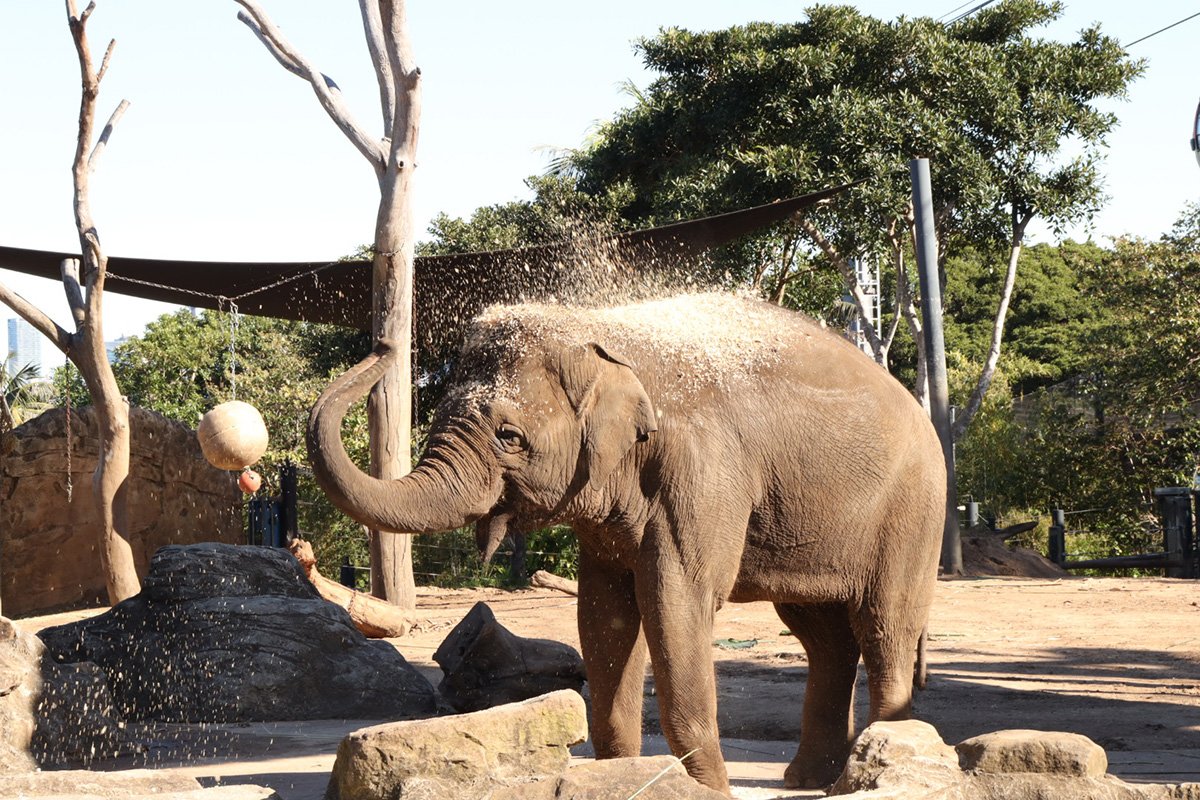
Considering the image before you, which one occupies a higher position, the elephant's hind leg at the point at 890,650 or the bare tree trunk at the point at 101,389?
the bare tree trunk at the point at 101,389

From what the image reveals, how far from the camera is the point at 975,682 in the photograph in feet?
25.8

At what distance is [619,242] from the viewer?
33.2ft

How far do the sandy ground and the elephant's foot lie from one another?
10 centimetres

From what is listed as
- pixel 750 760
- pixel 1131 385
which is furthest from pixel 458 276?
pixel 1131 385

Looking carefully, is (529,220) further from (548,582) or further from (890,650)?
(890,650)

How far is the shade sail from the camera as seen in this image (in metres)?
10.1

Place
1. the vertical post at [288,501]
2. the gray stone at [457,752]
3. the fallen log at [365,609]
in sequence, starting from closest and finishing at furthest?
1. the gray stone at [457,752]
2. the fallen log at [365,609]
3. the vertical post at [288,501]

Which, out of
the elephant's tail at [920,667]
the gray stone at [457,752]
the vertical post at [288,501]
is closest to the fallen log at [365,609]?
the vertical post at [288,501]

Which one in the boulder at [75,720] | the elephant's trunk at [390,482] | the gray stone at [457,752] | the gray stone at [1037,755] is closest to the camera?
the gray stone at [457,752]

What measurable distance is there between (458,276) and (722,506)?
6.45 m

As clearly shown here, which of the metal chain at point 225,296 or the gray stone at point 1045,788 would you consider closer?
the gray stone at point 1045,788

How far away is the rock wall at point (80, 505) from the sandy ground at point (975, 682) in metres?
1.75

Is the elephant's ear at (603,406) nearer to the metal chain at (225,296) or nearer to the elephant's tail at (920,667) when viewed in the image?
the elephant's tail at (920,667)

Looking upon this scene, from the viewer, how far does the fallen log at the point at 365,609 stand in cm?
974
